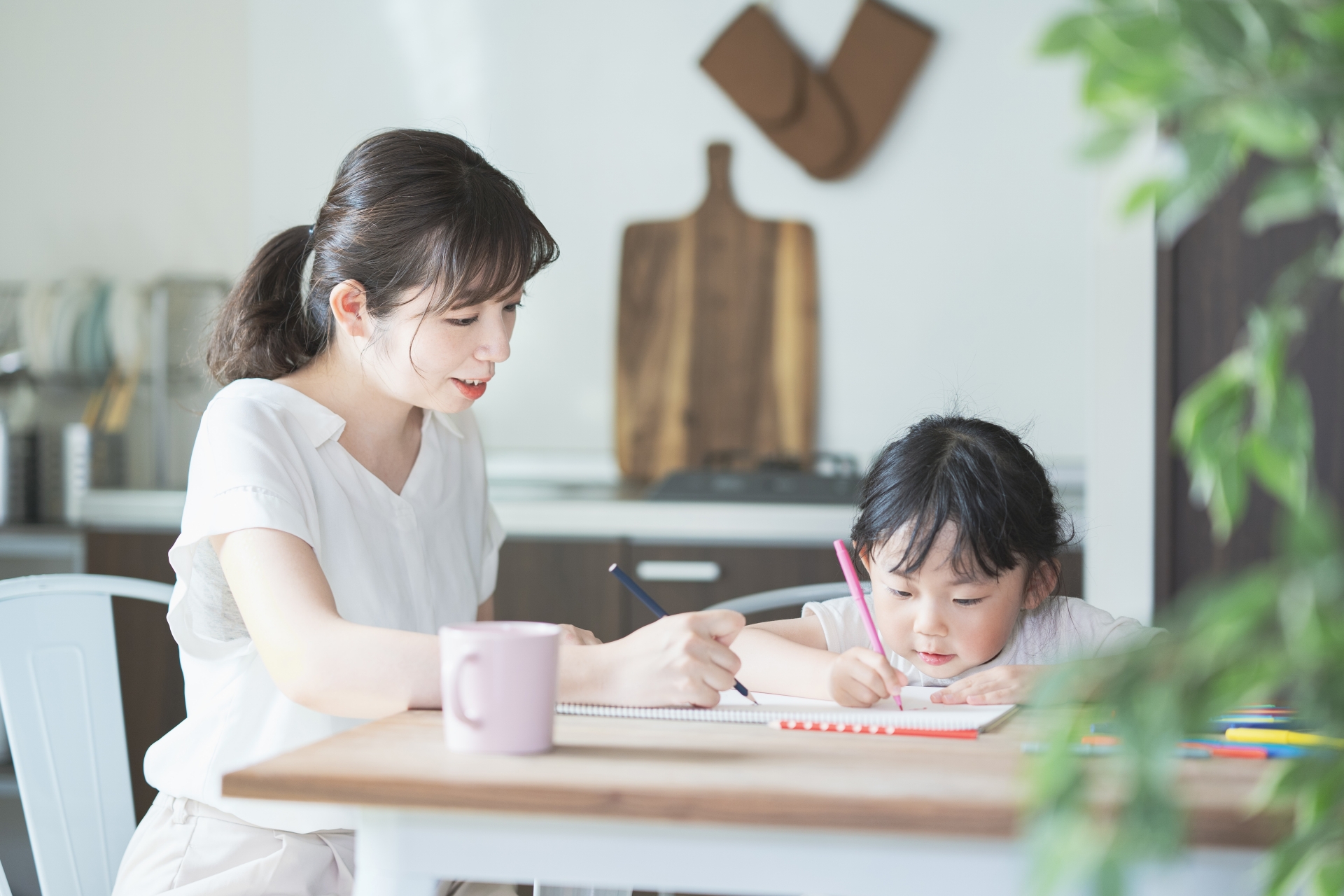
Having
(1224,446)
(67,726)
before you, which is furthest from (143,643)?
(1224,446)

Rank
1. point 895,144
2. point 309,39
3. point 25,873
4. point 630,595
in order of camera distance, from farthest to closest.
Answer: point 309,39
point 895,144
point 25,873
point 630,595

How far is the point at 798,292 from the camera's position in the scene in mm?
2666

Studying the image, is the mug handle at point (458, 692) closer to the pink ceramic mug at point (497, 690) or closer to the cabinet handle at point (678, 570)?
the pink ceramic mug at point (497, 690)

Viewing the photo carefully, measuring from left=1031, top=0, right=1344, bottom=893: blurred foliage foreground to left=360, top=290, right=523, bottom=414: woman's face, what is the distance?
2.77ft

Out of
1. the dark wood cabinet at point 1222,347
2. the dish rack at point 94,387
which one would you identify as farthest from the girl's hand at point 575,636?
the dish rack at point 94,387

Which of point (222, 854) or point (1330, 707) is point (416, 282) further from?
point (1330, 707)

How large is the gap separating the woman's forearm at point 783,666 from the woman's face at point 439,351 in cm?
35

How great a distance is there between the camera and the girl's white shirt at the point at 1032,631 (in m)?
1.26

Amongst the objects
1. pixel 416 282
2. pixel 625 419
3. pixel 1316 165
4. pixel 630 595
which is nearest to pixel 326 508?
pixel 416 282

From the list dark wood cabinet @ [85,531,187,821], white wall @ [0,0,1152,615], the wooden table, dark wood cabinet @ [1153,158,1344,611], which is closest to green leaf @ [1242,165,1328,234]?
the wooden table

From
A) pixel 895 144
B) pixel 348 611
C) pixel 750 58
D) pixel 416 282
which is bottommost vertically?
pixel 348 611

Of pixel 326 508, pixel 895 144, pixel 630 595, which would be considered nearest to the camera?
pixel 326 508

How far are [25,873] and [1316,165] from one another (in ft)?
8.91

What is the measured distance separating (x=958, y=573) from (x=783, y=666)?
0.78 feet
